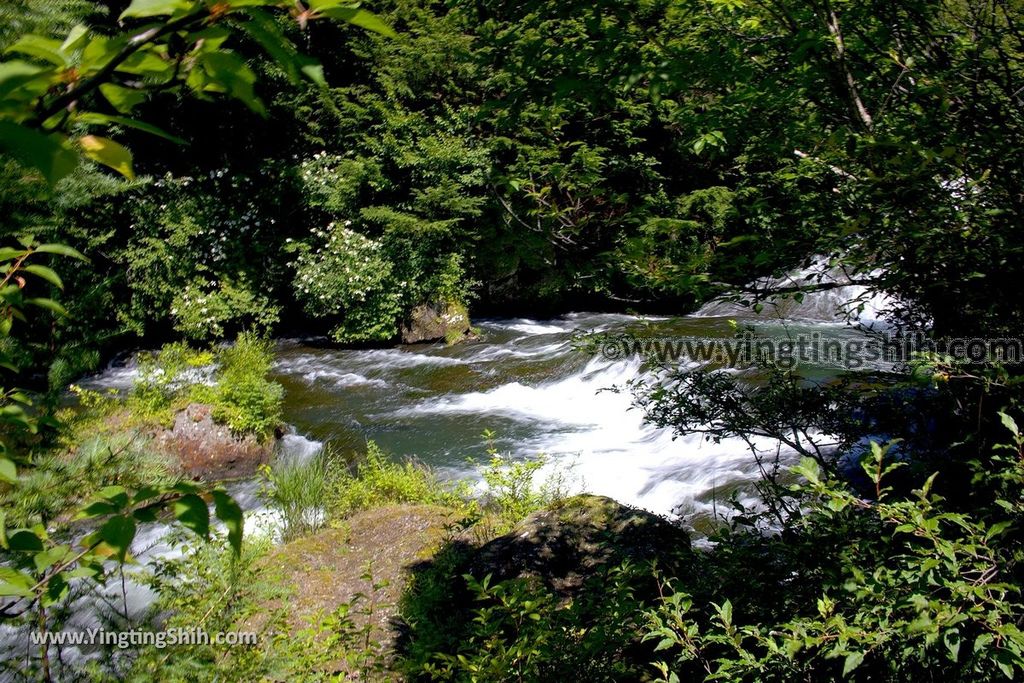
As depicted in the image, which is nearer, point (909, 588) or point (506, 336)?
point (909, 588)

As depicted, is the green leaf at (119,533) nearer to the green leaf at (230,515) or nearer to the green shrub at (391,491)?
the green leaf at (230,515)

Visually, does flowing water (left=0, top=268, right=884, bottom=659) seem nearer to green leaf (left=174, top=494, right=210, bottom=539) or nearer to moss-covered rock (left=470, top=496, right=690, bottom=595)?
moss-covered rock (left=470, top=496, right=690, bottom=595)

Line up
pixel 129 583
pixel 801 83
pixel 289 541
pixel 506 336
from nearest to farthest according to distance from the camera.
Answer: pixel 801 83
pixel 129 583
pixel 289 541
pixel 506 336

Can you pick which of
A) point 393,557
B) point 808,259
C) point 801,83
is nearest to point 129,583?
point 393,557

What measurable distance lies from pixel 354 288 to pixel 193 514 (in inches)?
482

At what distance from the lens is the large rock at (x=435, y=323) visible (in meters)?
12.7

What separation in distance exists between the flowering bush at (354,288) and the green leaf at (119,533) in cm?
1204

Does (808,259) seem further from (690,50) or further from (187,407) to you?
(187,407)

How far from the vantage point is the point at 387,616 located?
404 cm

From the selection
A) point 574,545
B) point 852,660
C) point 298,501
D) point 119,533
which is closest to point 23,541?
point 119,533

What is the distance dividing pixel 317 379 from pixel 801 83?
31.6 feet

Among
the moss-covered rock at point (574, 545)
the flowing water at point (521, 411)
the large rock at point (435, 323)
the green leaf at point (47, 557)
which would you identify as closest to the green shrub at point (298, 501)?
the flowing water at point (521, 411)

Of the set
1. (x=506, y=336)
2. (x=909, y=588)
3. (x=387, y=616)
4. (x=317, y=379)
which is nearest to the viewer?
(x=909, y=588)

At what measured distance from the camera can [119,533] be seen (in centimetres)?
74
